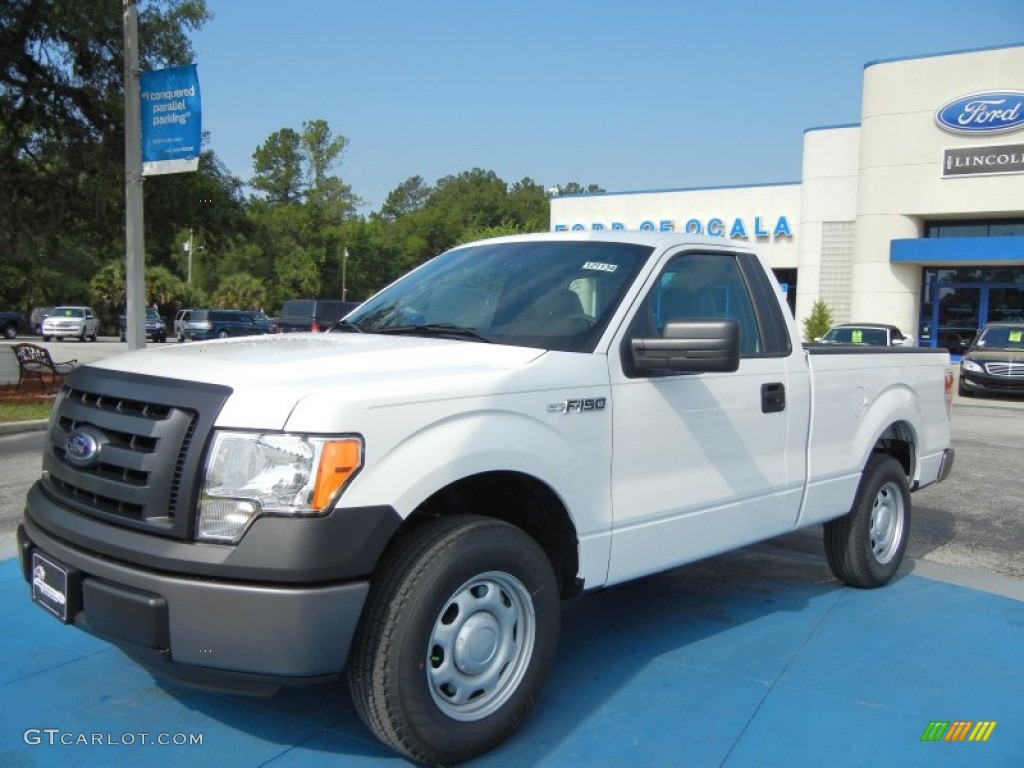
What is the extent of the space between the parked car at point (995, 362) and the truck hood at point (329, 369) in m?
18.6

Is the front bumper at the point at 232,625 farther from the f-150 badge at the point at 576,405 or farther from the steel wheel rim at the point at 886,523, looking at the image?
the steel wheel rim at the point at 886,523

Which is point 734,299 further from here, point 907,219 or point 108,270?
point 108,270

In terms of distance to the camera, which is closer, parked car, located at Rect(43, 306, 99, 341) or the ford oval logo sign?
the ford oval logo sign

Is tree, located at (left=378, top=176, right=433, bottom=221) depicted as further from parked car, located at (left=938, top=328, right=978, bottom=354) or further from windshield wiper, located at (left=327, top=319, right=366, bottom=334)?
windshield wiper, located at (left=327, top=319, right=366, bottom=334)

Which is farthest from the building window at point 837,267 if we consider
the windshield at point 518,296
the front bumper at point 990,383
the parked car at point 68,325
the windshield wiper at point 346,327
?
the parked car at point 68,325

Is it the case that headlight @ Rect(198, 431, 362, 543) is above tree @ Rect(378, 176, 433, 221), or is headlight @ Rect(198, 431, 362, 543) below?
below

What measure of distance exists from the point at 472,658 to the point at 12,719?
187cm

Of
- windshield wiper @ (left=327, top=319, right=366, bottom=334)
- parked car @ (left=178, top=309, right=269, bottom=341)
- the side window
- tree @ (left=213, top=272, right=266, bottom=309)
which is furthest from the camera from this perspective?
tree @ (left=213, top=272, right=266, bottom=309)

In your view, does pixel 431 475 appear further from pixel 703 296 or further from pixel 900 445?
pixel 900 445

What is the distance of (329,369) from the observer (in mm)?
3064

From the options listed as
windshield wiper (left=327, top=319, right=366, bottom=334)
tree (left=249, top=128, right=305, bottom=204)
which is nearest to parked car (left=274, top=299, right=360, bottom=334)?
windshield wiper (left=327, top=319, right=366, bottom=334)

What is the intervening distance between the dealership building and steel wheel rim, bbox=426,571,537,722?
3014cm

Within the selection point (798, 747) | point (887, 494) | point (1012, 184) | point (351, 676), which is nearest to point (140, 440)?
point (351, 676)

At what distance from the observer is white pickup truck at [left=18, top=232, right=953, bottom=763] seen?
2719mm
